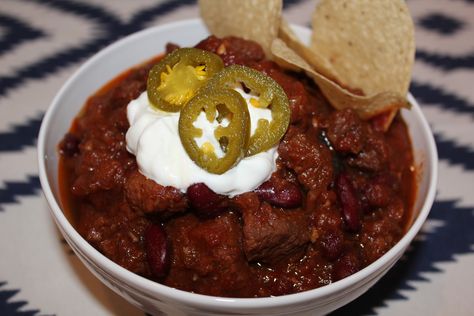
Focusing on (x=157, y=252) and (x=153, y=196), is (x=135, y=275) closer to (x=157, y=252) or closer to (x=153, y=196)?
(x=157, y=252)

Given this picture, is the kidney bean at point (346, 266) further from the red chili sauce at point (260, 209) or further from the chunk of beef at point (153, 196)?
the chunk of beef at point (153, 196)

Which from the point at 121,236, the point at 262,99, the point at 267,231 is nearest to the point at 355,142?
the point at 262,99

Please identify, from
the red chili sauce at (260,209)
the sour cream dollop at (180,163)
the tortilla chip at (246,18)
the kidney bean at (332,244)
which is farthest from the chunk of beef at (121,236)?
the tortilla chip at (246,18)

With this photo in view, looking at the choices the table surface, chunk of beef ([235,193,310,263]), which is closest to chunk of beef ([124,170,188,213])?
chunk of beef ([235,193,310,263])

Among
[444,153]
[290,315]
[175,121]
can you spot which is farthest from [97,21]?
[290,315]

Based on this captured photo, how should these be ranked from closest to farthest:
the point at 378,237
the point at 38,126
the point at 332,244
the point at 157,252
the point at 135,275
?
the point at 135,275 < the point at 157,252 < the point at 332,244 < the point at 378,237 < the point at 38,126

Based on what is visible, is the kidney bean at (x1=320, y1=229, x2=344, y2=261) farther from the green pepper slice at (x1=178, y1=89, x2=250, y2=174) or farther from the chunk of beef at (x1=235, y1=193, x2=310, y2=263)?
the green pepper slice at (x1=178, y1=89, x2=250, y2=174)
